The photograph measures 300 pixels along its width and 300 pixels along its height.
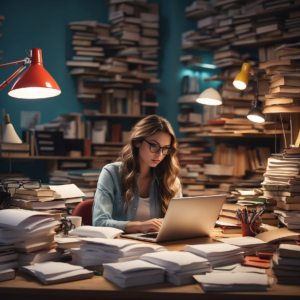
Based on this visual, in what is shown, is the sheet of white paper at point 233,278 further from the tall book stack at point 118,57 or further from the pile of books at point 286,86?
the tall book stack at point 118,57

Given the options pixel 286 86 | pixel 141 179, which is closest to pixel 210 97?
pixel 286 86

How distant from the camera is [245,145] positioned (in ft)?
15.3

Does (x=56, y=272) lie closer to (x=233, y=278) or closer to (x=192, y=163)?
(x=233, y=278)

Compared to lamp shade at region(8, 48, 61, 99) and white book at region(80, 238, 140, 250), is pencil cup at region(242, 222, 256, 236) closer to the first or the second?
white book at region(80, 238, 140, 250)

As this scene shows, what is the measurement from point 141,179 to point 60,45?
2832 millimetres

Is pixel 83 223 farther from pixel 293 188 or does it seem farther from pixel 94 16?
pixel 94 16

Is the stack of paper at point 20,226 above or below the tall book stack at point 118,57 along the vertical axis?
below

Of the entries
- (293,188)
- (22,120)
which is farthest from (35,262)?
(22,120)

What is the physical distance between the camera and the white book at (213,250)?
1.45 m

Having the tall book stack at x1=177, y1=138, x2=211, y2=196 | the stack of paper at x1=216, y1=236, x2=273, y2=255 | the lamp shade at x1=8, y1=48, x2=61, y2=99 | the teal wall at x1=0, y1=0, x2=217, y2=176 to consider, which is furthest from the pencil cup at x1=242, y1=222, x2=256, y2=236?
the teal wall at x1=0, y1=0, x2=217, y2=176

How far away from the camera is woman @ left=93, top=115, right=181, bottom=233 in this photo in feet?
7.66

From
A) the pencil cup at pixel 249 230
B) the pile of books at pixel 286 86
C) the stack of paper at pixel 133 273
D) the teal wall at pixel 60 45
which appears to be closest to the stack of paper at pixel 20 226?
the stack of paper at pixel 133 273

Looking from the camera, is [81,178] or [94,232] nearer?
[94,232]

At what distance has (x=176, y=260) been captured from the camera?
1334 millimetres
